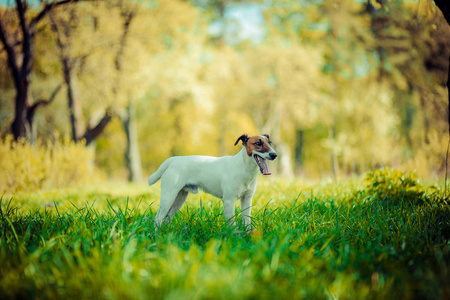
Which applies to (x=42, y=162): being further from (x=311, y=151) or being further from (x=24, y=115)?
(x=311, y=151)

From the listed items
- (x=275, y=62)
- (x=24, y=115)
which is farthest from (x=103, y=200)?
(x=275, y=62)

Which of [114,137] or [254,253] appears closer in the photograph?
[254,253]

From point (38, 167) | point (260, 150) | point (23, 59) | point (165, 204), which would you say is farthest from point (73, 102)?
point (260, 150)

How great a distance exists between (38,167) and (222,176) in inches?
247

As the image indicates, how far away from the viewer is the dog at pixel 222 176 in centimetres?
316

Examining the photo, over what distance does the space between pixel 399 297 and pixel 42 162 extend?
8347 millimetres

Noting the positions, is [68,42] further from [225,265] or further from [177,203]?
[225,265]

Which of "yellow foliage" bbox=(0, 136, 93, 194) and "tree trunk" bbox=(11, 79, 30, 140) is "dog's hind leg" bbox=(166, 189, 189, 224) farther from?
"tree trunk" bbox=(11, 79, 30, 140)

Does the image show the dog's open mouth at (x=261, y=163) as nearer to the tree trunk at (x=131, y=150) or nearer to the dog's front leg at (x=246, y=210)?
the dog's front leg at (x=246, y=210)

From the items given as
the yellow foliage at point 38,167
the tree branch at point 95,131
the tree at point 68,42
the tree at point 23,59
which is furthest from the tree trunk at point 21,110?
the tree branch at point 95,131

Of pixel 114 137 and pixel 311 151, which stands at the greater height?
pixel 114 137

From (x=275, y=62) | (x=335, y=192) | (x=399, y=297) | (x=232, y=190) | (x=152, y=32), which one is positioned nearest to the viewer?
(x=399, y=297)

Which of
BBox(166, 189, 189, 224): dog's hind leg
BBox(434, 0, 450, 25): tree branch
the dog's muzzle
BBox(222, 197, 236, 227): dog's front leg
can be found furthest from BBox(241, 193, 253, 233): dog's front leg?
BBox(434, 0, 450, 25): tree branch

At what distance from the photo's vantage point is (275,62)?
16.6 m
